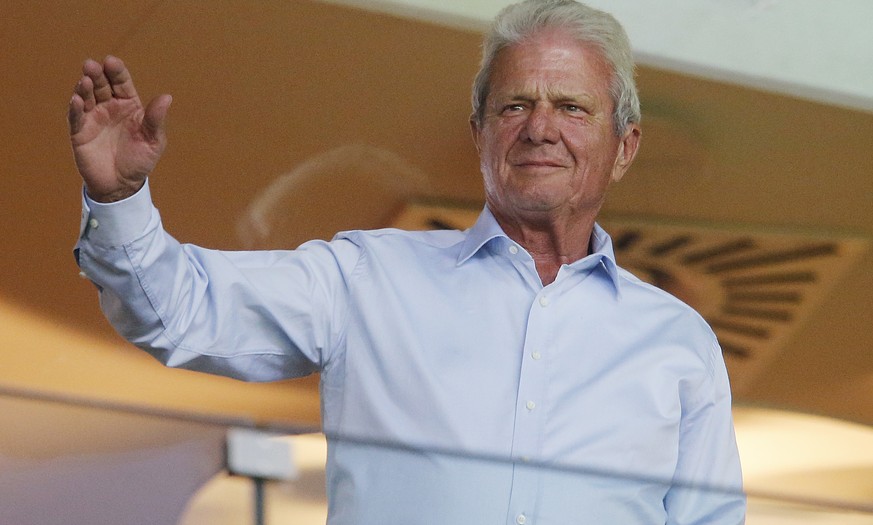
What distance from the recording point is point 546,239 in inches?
29.2

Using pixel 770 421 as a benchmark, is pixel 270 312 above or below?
above

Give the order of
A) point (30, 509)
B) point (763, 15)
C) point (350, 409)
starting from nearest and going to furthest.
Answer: point (30, 509)
point (350, 409)
point (763, 15)

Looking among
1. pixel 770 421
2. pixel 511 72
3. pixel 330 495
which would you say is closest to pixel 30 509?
pixel 330 495

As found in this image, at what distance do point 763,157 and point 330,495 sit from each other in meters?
0.56

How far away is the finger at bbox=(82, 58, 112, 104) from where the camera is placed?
0.50m

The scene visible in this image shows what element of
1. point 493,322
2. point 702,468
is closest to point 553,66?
point 493,322

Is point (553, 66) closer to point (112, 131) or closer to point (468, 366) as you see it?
point (468, 366)

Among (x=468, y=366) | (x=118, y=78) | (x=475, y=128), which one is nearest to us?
(x=118, y=78)

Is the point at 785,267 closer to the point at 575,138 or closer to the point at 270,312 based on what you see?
the point at 575,138

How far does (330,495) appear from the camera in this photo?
568 millimetres

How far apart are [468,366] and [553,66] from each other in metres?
0.23

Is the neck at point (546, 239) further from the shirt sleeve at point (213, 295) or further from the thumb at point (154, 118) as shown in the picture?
the thumb at point (154, 118)

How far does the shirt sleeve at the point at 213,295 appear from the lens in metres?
0.52

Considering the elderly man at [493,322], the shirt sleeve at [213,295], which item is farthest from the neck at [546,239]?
the shirt sleeve at [213,295]
